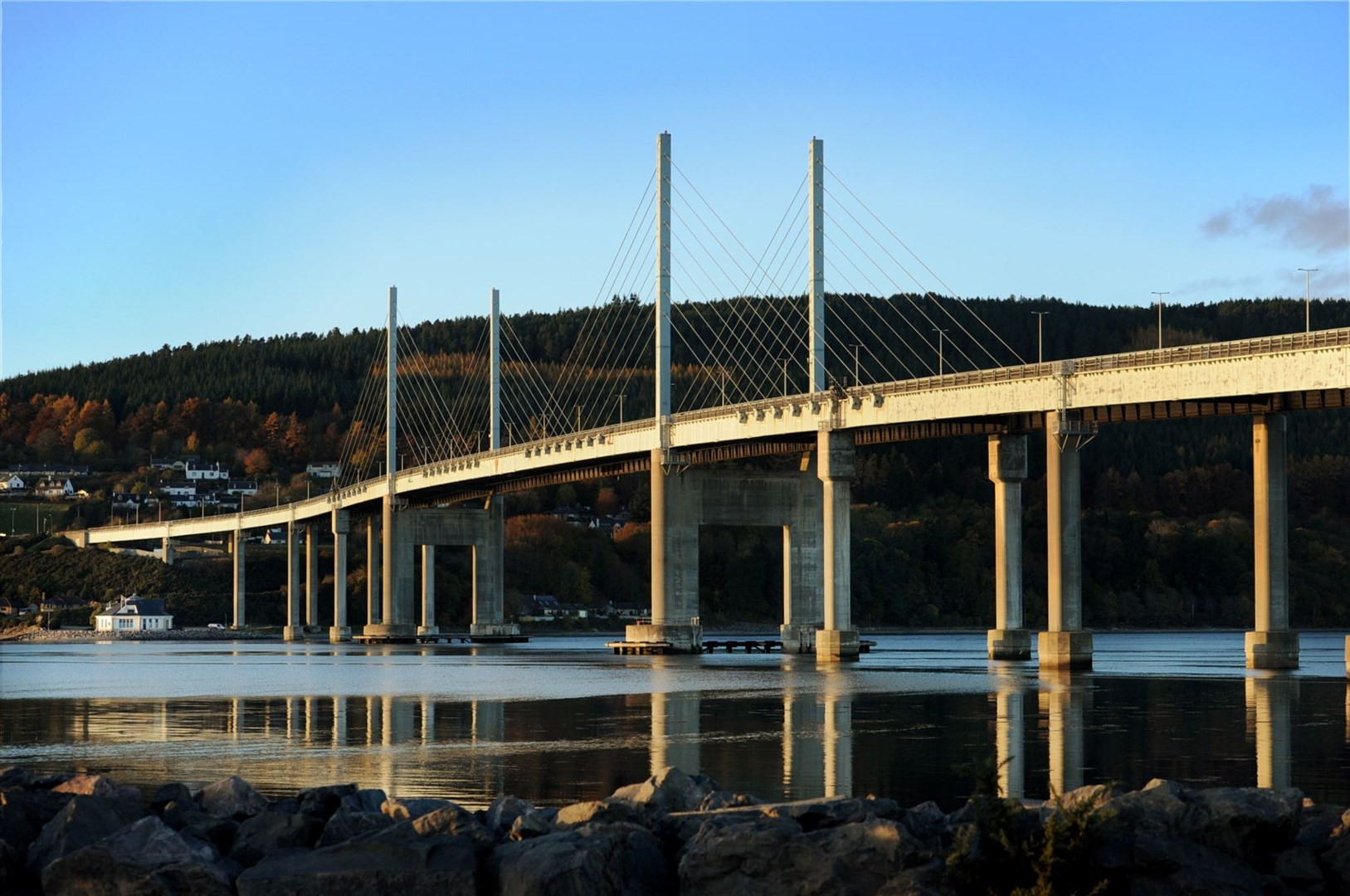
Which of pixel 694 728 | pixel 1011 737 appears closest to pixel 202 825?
pixel 1011 737

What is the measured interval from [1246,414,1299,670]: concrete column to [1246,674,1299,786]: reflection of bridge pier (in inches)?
75.7

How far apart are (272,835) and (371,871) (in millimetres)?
2051

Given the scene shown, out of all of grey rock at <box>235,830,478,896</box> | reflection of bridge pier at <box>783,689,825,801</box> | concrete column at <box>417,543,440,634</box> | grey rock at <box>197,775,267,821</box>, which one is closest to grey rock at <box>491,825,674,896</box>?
grey rock at <box>235,830,478,896</box>

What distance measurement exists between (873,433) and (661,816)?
66.7m

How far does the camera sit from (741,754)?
1232 inches

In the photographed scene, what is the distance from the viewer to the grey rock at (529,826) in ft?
58.9

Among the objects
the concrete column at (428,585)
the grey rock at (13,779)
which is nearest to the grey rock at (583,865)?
the grey rock at (13,779)

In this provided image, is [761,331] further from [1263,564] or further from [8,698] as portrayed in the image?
[8,698]

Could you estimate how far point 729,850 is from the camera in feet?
54.3

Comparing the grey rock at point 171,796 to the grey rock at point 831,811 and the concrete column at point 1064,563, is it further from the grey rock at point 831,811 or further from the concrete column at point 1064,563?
the concrete column at point 1064,563

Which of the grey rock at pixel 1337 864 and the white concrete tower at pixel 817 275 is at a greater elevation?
the white concrete tower at pixel 817 275

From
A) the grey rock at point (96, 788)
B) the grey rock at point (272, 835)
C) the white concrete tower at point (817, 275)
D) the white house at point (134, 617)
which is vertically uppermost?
the white concrete tower at point (817, 275)

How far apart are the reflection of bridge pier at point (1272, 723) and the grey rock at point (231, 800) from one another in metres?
13.2

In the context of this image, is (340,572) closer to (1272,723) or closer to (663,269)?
(663,269)
